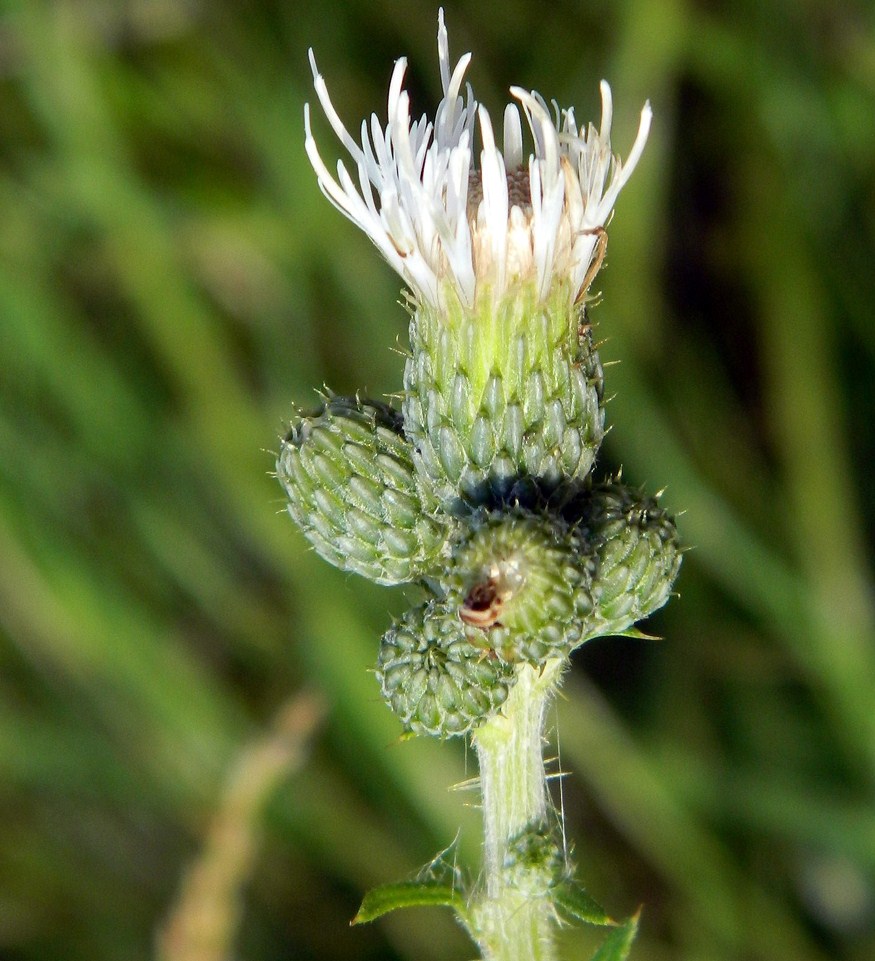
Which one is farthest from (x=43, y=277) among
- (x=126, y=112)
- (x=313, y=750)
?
(x=313, y=750)

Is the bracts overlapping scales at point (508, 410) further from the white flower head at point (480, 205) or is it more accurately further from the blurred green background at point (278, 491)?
the blurred green background at point (278, 491)

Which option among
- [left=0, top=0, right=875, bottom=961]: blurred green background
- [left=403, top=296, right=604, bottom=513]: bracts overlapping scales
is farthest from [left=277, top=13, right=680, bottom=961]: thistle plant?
[left=0, top=0, right=875, bottom=961]: blurred green background

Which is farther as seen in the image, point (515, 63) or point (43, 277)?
point (515, 63)

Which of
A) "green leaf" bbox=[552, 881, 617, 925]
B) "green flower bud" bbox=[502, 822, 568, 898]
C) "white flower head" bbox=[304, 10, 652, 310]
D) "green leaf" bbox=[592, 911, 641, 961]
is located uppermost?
"white flower head" bbox=[304, 10, 652, 310]

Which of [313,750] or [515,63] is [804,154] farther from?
[313,750]

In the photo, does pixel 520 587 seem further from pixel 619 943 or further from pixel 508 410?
pixel 619 943

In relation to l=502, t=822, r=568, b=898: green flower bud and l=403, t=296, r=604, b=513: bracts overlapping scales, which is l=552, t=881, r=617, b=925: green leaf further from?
l=403, t=296, r=604, b=513: bracts overlapping scales

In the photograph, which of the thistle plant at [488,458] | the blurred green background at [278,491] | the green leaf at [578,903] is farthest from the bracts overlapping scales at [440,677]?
the blurred green background at [278,491]
